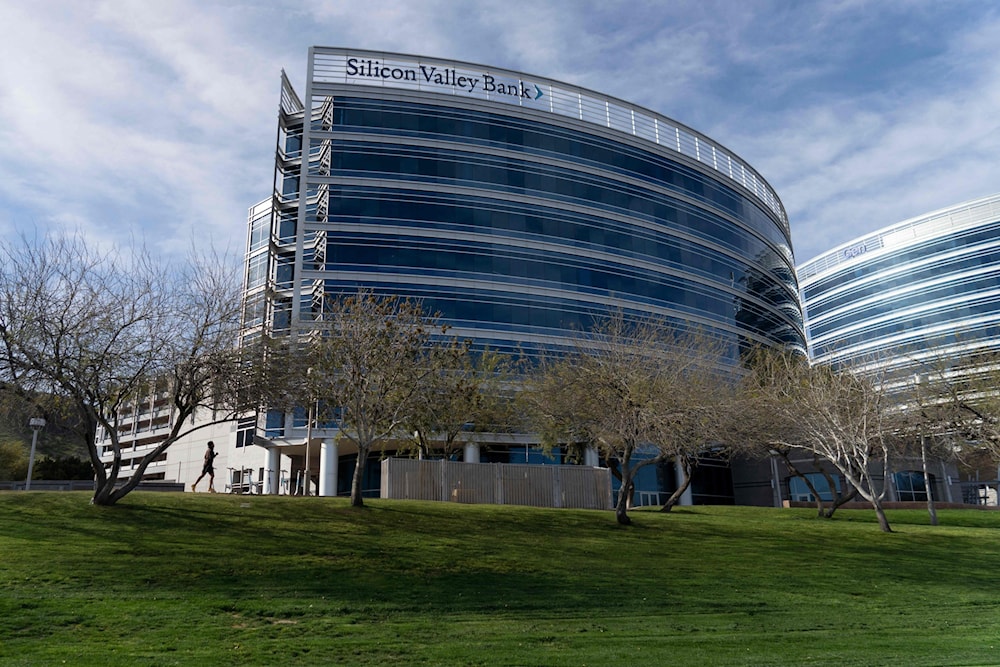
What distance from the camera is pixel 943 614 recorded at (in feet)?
55.8

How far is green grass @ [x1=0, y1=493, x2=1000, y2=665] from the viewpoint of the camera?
12.6 m

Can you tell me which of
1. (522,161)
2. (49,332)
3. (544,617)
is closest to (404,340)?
(49,332)

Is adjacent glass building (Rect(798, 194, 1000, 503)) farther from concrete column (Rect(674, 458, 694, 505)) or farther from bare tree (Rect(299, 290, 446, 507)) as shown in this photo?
bare tree (Rect(299, 290, 446, 507))

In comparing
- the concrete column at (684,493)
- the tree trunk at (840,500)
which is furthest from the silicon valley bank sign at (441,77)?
the tree trunk at (840,500)

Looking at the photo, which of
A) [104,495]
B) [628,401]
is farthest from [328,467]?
[628,401]

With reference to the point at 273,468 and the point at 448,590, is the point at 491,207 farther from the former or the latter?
the point at 448,590

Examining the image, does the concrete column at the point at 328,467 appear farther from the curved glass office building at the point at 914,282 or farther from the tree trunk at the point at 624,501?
the curved glass office building at the point at 914,282

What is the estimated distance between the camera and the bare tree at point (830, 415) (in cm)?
2969

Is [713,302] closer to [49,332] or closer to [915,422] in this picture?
[915,422]

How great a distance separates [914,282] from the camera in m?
108

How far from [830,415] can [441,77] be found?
134 feet

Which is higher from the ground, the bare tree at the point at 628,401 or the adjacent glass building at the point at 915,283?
the adjacent glass building at the point at 915,283

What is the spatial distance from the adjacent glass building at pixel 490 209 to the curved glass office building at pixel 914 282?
3633cm

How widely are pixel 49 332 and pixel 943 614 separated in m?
22.9
